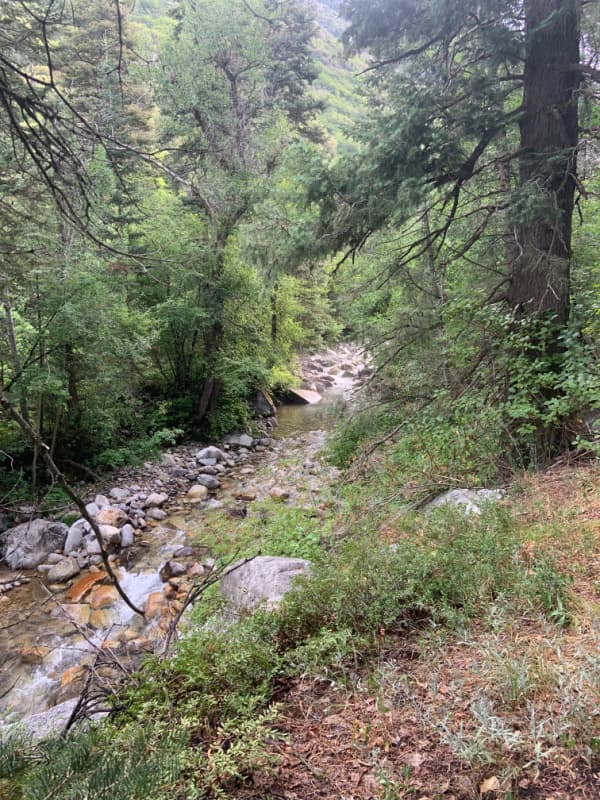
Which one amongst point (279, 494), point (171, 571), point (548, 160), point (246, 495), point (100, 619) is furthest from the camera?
point (246, 495)

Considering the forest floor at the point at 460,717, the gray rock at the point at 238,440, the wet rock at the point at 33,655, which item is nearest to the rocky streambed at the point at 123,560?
the wet rock at the point at 33,655

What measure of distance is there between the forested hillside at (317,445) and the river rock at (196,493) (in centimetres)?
13

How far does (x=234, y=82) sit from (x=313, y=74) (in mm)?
8146

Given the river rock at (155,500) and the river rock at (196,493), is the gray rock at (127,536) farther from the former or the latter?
the river rock at (196,493)

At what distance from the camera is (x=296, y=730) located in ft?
6.24

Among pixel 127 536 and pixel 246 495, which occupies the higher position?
pixel 127 536

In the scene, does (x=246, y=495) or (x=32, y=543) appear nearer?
(x=32, y=543)

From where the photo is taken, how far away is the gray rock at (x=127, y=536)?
6473 millimetres

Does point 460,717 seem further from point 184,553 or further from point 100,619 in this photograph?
point 184,553

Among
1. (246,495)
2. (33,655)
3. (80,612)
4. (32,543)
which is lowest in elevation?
(246,495)

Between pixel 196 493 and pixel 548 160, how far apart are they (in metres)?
7.44

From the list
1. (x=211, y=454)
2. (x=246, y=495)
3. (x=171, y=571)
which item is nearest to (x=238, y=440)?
(x=211, y=454)

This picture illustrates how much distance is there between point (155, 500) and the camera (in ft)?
25.6

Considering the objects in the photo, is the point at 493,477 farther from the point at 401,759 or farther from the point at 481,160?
the point at 481,160
